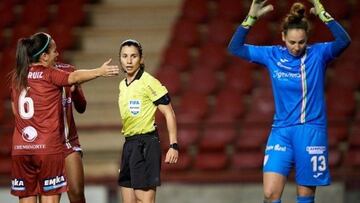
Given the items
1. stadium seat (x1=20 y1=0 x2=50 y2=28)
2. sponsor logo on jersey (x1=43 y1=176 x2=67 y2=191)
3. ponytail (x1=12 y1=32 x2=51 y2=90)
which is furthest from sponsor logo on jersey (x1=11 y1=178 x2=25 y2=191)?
stadium seat (x1=20 y1=0 x2=50 y2=28)

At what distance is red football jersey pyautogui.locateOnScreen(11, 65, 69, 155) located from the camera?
26.4 ft

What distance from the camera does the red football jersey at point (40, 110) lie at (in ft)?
26.4

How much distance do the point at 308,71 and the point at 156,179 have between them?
150 cm

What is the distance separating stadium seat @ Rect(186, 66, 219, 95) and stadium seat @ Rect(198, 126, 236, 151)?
3.24ft

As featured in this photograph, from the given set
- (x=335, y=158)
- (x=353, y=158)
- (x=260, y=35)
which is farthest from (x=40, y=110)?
(x=260, y=35)

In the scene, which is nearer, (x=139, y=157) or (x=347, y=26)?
(x=139, y=157)

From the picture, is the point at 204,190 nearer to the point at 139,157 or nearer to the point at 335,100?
the point at 335,100

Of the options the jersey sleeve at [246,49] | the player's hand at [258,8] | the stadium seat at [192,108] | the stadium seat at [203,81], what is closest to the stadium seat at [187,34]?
the stadium seat at [203,81]

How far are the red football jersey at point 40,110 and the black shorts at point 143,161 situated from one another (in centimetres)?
59

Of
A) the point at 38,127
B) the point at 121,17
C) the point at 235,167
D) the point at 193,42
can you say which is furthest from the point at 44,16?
the point at 38,127

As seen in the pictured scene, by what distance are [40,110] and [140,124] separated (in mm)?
817

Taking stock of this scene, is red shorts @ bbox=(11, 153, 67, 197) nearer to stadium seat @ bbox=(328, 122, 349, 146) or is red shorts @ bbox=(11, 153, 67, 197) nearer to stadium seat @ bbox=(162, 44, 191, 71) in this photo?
stadium seat @ bbox=(328, 122, 349, 146)

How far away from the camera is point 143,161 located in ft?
27.1

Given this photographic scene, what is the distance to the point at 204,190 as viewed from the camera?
Result: 37.4 ft
